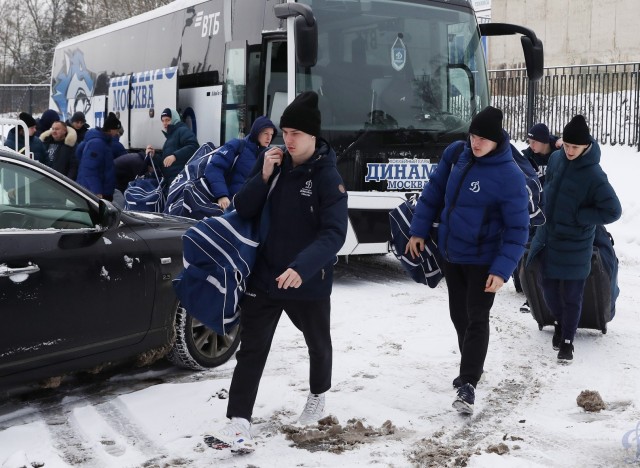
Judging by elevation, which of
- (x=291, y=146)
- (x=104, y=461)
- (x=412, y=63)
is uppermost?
(x=412, y=63)

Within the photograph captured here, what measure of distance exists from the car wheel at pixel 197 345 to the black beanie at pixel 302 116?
5.58 feet

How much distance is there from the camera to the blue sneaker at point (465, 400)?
4918mm

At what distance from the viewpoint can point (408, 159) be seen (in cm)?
932

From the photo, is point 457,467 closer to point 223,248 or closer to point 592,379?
point 223,248

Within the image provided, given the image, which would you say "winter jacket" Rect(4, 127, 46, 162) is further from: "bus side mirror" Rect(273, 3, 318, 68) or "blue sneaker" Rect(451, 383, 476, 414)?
"blue sneaker" Rect(451, 383, 476, 414)

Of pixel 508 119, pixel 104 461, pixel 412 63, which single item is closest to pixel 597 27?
pixel 508 119

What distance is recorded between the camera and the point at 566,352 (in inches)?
244

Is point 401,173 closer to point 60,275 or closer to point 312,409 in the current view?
point 312,409

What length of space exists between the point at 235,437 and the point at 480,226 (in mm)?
1819

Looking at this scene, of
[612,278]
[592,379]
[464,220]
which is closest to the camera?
[464,220]

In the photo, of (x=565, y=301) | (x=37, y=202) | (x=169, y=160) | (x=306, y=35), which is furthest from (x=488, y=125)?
(x=169, y=160)

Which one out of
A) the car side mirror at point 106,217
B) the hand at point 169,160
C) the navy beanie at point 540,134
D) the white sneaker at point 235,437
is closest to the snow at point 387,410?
the white sneaker at point 235,437

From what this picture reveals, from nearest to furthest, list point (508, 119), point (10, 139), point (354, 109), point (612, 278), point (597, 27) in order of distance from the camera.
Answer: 1. point (612, 278)
2. point (354, 109)
3. point (10, 139)
4. point (508, 119)
5. point (597, 27)

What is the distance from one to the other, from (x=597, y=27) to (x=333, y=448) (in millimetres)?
23609
